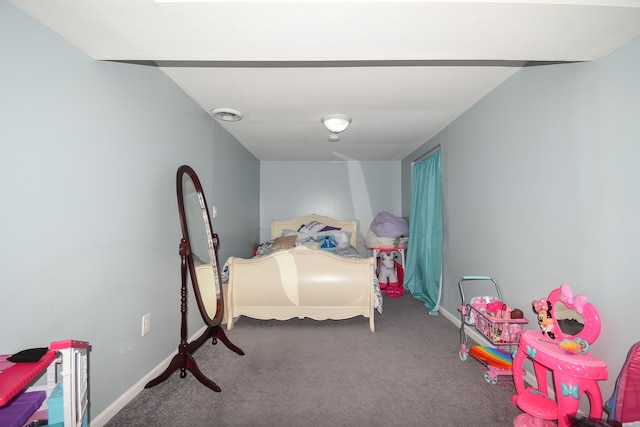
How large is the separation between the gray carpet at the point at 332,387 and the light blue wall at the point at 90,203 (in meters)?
0.35

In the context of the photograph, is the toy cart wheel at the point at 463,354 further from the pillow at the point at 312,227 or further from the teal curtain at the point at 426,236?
the pillow at the point at 312,227

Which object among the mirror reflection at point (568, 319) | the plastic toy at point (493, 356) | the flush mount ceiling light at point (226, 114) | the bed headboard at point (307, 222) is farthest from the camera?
the bed headboard at point (307, 222)

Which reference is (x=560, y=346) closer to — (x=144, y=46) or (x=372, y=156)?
(x=144, y=46)

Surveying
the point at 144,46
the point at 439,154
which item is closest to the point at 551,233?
the point at 439,154

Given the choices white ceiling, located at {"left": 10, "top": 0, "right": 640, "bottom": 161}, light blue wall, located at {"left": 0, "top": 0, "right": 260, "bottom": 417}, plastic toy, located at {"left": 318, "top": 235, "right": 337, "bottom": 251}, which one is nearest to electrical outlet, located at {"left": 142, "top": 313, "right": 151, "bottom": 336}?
light blue wall, located at {"left": 0, "top": 0, "right": 260, "bottom": 417}

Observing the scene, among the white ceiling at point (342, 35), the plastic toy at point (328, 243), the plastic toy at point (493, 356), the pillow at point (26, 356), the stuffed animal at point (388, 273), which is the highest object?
the white ceiling at point (342, 35)

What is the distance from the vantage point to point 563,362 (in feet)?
4.72

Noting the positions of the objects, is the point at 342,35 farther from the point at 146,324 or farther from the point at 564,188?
the point at 146,324

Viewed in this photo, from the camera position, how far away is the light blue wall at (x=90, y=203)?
1.21m

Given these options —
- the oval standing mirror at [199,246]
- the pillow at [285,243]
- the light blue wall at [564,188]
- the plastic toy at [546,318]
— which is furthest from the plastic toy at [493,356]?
the pillow at [285,243]

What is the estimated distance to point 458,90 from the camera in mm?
2449

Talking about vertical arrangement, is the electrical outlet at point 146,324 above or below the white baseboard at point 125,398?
above

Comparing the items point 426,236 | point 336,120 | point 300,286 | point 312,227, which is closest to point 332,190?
point 312,227

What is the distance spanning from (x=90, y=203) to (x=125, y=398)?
1193mm
